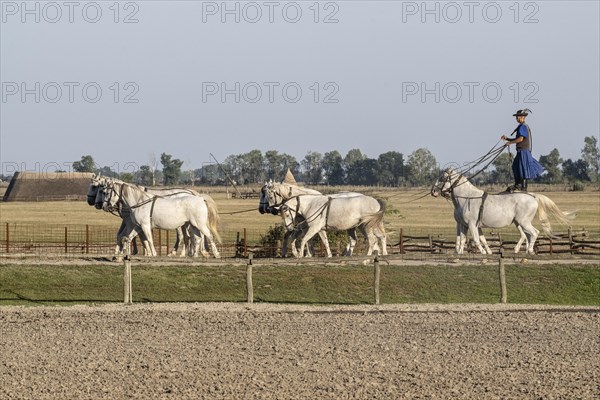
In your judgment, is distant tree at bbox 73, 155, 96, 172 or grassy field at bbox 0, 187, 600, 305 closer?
grassy field at bbox 0, 187, 600, 305

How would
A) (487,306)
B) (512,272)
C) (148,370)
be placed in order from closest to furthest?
(148,370) < (487,306) < (512,272)

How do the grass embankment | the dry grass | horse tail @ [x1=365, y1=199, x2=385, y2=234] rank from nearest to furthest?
the grass embankment, horse tail @ [x1=365, y1=199, x2=385, y2=234], the dry grass

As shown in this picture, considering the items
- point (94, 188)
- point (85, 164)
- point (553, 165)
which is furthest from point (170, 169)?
point (94, 188)

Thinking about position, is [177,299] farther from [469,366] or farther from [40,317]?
[469,366]

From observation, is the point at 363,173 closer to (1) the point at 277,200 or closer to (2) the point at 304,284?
(1) the point at 277,200

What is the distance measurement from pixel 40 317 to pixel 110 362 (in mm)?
6236

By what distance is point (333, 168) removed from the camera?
151125 mm

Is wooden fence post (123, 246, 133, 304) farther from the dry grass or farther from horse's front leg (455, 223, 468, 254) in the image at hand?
the dry grass

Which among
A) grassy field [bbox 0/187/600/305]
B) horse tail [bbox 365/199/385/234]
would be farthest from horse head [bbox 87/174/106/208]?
horse tail [bbox 365/199/385/234]

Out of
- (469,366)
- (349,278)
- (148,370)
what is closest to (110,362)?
(148,370)

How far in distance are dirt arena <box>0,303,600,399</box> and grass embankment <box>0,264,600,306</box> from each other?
2406mm

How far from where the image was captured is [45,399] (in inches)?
513

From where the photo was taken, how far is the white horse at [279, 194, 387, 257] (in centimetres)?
2856

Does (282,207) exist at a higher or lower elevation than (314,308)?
higher
